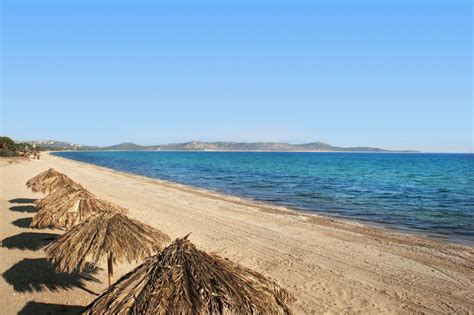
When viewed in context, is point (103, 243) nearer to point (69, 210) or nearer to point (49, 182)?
point (69, 210)

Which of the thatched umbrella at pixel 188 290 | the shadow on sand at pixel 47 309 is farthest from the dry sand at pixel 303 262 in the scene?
the thatched umbrella at pixel 188 290

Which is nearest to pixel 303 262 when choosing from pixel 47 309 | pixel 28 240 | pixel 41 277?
pixel 47 309

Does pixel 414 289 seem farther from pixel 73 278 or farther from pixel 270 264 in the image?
pixel 73 278

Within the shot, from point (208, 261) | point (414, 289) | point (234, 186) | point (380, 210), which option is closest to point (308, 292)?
point (414, 289)

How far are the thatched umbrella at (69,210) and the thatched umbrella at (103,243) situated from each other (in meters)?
2.67

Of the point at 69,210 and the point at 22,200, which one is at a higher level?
the point at 69,210

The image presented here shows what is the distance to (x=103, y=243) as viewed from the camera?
24.2 feet

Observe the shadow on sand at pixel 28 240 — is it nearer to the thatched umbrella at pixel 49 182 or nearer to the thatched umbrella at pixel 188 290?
the thatched umbrella at pixel 49 182

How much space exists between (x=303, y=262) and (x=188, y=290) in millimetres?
7467

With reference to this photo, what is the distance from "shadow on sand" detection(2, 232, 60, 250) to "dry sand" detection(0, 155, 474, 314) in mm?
30

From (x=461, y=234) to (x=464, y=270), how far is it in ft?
20.1

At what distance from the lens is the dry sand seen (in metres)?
8.67

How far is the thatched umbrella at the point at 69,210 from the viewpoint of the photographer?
34.5 feet

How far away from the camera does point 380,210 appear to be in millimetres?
22453
